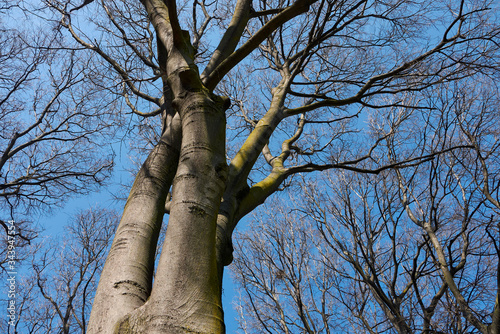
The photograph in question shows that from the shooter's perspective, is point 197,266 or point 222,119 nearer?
point 197,266

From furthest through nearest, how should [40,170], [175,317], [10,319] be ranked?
[10,319] < [40,170] < [175,317]

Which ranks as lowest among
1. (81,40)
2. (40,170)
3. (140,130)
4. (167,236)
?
(167,236)

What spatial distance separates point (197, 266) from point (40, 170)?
6.46 meters

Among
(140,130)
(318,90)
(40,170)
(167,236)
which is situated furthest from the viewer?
(40,170)

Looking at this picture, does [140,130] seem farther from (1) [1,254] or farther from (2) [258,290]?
(1) [1,254]

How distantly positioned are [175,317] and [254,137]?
1644mm

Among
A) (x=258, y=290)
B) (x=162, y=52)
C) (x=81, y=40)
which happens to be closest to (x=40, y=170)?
(x=81, y=40)

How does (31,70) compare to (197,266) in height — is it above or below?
above

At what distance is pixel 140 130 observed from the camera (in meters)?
3.73

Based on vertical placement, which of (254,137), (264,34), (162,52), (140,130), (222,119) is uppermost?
(140,130)

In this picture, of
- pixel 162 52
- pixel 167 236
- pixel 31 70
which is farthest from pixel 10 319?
pixel 167 236

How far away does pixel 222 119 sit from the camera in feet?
6.29

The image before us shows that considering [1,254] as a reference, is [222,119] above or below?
below

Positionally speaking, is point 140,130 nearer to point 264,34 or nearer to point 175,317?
point 264,34
